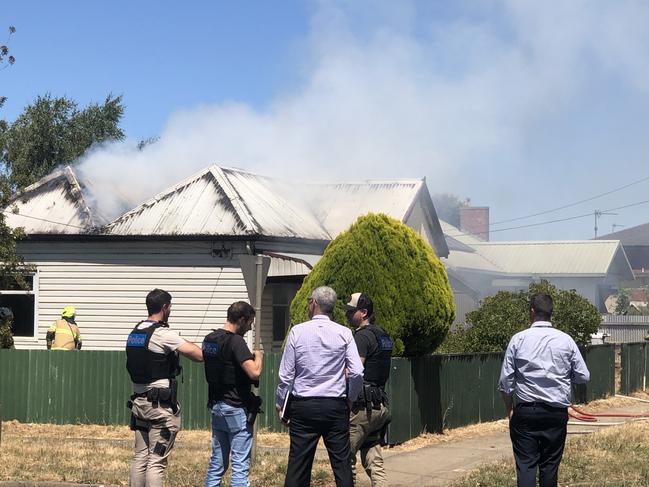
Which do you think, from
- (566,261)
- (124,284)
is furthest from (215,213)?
(566,261)

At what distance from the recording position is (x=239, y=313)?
7.72 meters

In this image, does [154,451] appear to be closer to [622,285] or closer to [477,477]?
[477,477]

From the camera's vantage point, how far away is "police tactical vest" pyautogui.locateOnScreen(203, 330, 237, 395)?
7711 millimetres

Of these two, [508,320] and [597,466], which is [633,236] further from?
[597,466]

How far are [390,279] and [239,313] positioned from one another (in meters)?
5.00

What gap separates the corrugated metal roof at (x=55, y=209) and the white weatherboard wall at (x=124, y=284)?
12.6 inches

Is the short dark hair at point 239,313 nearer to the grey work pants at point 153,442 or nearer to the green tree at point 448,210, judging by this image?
the grey work pants at point 153,442

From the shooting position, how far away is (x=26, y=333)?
759 inches

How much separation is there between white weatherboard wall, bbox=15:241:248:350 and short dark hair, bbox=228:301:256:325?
10122 millimetres

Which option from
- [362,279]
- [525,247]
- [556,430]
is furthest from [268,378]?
[525,247]

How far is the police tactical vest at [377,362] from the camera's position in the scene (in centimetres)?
839

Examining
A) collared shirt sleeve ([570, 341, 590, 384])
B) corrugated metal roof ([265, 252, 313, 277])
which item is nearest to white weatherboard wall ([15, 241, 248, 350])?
corrugated metal roof ([265, 252, 313, 277])

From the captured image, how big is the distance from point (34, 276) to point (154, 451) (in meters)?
12.0

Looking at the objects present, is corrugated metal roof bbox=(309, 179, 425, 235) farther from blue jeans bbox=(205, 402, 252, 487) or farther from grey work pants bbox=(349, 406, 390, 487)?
blue jeans bbox=(205, 402, 252, 487)
